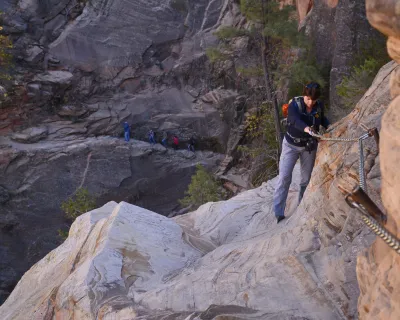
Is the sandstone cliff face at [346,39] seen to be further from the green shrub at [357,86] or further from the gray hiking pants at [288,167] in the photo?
the gray hiking pants at [288,167]

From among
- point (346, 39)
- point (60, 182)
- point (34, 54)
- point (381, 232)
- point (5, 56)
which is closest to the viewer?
point (381, 232)

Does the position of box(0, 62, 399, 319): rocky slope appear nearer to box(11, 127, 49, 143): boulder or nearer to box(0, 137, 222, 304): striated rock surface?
box(0, 137, 222, 304): striated rock surface

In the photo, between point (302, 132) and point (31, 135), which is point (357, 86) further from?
point (31, 135)

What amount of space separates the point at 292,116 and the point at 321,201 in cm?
100

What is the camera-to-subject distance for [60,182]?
2123cm

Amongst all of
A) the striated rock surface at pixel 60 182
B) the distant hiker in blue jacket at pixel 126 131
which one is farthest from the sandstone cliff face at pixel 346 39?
the distant hiker in blue jacket at pixel 126 131

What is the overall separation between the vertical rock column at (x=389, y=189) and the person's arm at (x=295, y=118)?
93.4 inches

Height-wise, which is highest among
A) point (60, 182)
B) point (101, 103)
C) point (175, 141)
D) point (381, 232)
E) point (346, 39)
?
point (346, 39)

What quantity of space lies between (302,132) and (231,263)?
64.2 inches

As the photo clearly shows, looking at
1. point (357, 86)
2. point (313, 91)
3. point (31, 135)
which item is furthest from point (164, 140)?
point (313, 91)

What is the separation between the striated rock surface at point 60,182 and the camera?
20484mm

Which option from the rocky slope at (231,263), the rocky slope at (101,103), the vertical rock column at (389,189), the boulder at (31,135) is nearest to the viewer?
the vertical rock column at (389,189)

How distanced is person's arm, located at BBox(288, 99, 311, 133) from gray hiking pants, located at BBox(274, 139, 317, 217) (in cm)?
40

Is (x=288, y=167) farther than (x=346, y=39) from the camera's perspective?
No
